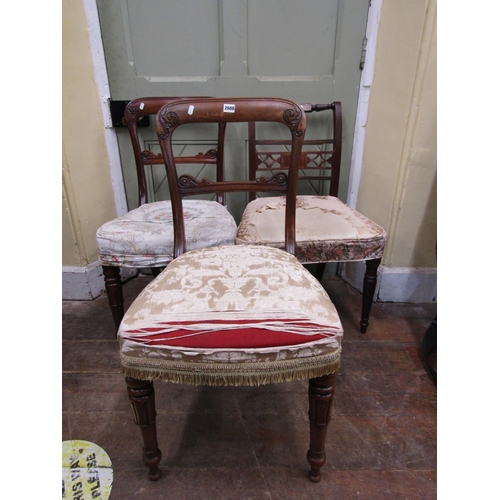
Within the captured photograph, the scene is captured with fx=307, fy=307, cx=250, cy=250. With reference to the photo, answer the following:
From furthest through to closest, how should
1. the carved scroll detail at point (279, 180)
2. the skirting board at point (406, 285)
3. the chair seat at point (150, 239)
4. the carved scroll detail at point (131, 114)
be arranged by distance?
the skirting board at point (406, 285) < the carved scroll detail at point (131, 114) < the chair seat at point (150, 239) < the carved scroll detail at point (279, 180)

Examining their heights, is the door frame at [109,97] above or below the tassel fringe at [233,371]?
above

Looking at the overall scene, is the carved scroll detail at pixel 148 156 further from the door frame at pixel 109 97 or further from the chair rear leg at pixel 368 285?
the chair rear leg at pixel 368 285

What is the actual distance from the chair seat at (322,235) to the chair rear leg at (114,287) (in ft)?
1.76

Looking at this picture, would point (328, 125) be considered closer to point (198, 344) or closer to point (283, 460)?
point (198, 344)

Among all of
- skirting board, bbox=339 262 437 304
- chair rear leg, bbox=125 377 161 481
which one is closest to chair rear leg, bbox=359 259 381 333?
skirting board, bbox=339 262 437 304

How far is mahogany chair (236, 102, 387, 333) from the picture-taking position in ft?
3.94

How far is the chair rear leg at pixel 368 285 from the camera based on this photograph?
133 centimetres

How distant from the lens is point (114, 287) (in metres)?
1.29

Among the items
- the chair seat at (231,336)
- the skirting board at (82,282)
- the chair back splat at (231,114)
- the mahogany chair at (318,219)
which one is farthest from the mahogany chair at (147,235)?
the skirting board at (82,282)

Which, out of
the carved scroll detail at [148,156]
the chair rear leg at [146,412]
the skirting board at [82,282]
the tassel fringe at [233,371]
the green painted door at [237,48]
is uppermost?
the green painted door at [237,48]

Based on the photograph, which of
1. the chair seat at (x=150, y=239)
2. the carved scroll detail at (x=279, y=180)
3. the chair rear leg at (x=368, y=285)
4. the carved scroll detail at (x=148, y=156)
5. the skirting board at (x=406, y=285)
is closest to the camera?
the carved scroll detail at (x=279, y=180)

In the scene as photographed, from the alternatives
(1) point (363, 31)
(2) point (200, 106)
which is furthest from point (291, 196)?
(1) point (363, 31)

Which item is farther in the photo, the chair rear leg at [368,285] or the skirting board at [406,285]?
the skirting board at [406,285]

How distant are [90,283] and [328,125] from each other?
1615 millimetres
